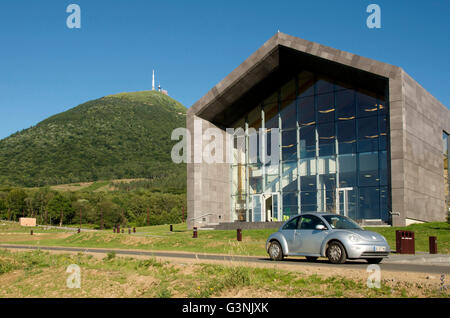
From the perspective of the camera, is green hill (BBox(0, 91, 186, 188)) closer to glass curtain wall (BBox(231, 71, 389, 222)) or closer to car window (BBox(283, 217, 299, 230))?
glass curtain wall (BBox(231, 71, 389, 222))

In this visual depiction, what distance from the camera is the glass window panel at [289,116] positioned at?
41844mm

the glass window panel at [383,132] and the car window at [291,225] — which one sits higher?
the glass window panel at [383,132]

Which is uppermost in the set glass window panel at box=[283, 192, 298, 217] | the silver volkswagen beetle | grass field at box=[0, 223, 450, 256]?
glass window panel at box=[283, 192, 298, 217]

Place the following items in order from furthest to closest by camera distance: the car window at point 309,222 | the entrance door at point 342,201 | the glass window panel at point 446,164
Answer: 1. the glass window panel at point 446,164
2. the entrance door at point 342,201
3. the car window at point 309,222

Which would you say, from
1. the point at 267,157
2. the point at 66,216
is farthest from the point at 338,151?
the point at 66,216

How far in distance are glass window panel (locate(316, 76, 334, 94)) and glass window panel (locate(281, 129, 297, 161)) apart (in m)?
3.81

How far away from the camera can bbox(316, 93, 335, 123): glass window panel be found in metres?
39.8

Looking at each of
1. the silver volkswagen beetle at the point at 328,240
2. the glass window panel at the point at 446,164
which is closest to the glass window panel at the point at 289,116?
the glass window panel at the point at 446,164

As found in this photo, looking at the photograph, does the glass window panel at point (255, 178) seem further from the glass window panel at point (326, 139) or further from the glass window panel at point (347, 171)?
the glass window panel at point (347, 171)

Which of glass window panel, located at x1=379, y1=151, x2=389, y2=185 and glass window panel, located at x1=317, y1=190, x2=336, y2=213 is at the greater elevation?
glass window panel, located at x1=379, y1=151, x2=389, y2=185

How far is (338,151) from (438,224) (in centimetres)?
955

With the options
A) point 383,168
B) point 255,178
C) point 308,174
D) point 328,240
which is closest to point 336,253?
point 328,240

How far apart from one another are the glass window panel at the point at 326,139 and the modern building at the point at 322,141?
84 millimetres

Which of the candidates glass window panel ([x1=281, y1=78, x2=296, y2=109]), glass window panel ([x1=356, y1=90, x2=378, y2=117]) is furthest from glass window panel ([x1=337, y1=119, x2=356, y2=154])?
glass window panel ([x1=281, y1=78, x2=296, y2=109])
